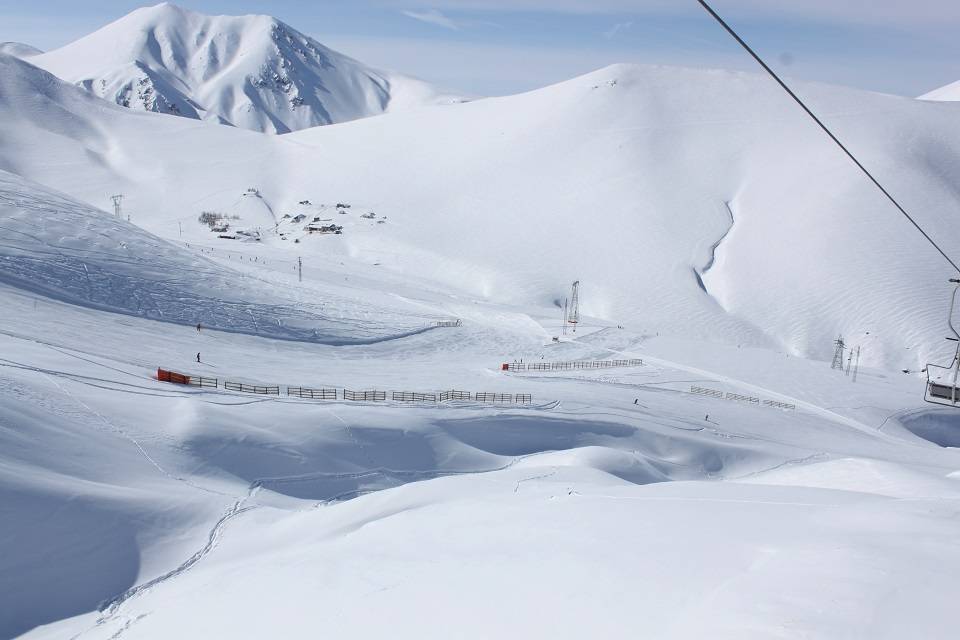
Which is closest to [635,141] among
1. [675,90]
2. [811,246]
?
[675,90]

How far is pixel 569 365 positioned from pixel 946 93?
602 ft

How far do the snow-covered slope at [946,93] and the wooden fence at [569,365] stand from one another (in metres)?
167

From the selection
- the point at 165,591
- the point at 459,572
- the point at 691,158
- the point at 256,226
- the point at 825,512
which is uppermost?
the point at 691,158

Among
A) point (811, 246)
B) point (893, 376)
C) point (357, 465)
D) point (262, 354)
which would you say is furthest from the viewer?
point (811, 246)

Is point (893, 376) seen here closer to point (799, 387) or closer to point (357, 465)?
point (799, 387)

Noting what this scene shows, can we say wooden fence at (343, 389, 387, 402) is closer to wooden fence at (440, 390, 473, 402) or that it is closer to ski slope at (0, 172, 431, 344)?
wooden fence at (440, 390, 473, 402)

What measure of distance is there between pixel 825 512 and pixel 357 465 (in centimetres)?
1551

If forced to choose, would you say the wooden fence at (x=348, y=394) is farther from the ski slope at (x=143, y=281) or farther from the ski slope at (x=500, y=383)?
the ski slope at (x=143, y=281)

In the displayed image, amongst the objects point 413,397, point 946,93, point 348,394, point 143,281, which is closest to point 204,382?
point 348,394

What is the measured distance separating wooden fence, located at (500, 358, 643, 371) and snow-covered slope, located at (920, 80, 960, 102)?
16710cm

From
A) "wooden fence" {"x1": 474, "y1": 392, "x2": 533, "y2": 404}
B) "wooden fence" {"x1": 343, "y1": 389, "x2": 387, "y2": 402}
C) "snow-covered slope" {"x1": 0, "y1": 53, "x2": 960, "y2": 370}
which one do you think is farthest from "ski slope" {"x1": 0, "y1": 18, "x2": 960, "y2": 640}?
"wooden fence" {"x1": 474, "y1": 392, "x2": 533, "y2": 404}

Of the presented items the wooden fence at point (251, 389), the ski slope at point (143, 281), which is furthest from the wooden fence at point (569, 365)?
the wooden fence at point (251, 389)

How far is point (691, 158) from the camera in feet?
305

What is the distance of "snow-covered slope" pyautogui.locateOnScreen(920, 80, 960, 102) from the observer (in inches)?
6785
